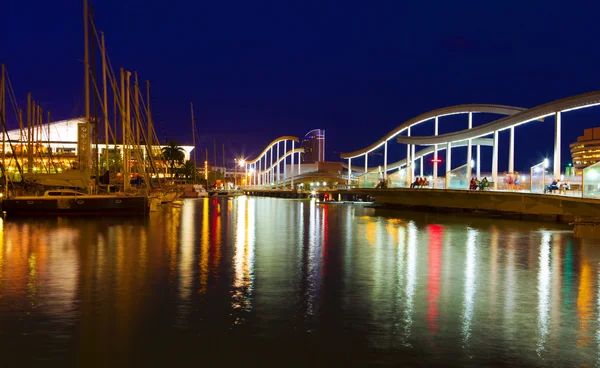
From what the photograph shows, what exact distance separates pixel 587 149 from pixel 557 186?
78.3m

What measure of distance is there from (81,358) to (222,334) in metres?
2.38

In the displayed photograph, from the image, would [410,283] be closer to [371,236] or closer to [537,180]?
[371,236]

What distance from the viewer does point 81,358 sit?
9.78 meters

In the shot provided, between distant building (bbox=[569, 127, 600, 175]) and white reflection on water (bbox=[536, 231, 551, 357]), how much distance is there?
260ft

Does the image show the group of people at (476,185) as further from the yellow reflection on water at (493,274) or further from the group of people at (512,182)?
the yellow reflection on water at (493,274)

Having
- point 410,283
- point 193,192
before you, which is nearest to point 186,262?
point 410,283

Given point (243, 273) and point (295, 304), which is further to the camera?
point (243, 273)

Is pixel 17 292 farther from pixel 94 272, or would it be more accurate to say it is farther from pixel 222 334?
pixel 222 334

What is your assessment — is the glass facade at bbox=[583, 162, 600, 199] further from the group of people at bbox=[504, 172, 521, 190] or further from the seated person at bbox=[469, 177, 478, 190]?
the seated person at bbox=[469, 177, 478, 190]

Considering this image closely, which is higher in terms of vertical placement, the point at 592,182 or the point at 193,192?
the point at 592,182

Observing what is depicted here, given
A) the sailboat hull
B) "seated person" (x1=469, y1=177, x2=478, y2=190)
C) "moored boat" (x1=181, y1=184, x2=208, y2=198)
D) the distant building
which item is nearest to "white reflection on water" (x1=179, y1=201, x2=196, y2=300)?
the sailboat hull

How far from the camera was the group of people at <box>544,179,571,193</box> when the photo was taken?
126 feet

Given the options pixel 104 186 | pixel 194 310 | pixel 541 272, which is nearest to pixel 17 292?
pixel 194 310

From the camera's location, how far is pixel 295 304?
45.6 ft
